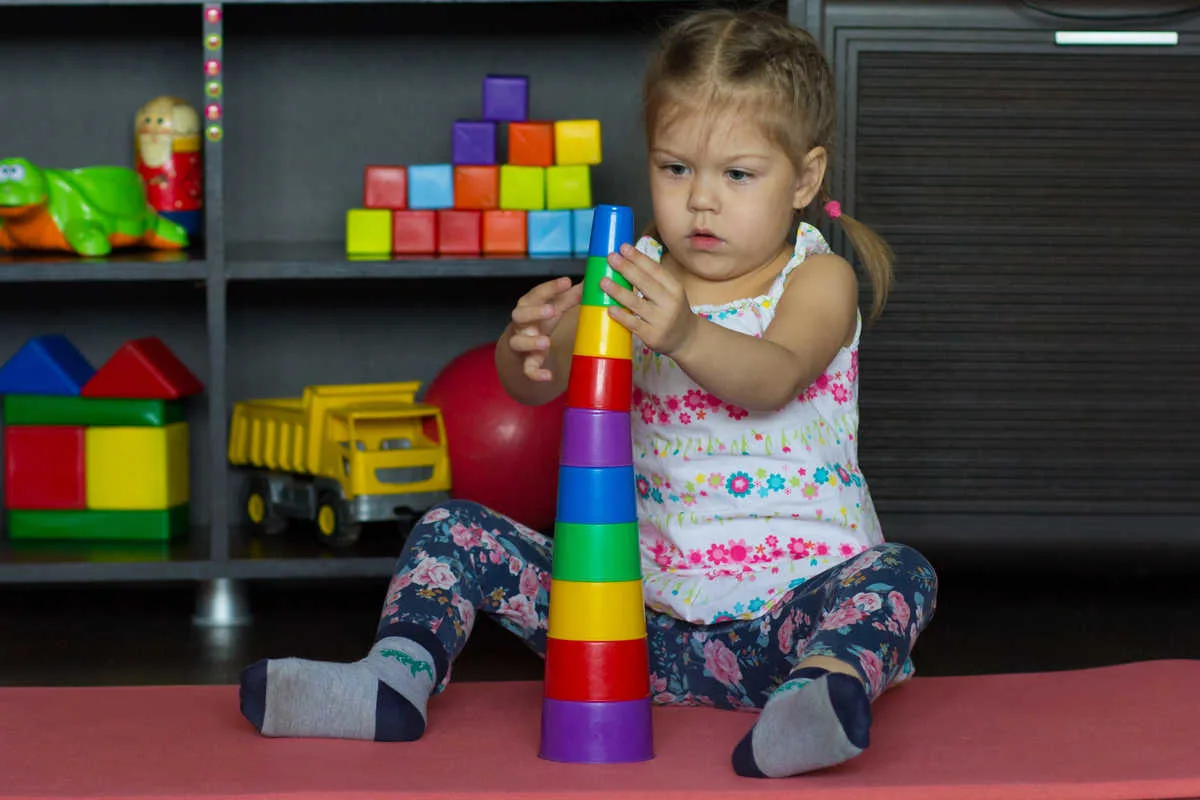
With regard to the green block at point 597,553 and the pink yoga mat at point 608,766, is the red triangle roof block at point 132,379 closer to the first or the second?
the pink yoga mat at point 608,766

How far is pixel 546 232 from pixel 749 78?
2.23 feet

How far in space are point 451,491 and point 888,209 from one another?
646 millimetres

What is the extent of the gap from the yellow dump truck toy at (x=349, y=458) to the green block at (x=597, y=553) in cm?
83

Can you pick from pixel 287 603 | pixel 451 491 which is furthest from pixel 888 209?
pixel 287 603

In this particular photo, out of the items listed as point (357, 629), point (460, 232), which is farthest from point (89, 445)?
point (460, 232)

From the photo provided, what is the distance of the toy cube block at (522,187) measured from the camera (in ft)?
6.23

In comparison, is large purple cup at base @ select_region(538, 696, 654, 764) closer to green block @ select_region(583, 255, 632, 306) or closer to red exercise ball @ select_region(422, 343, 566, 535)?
green block @ select_region(583, 255, 632, 306)

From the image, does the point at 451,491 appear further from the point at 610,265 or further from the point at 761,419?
the point at 610,265

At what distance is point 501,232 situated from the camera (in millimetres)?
1888

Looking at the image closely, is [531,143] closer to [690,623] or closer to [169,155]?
[169,155]

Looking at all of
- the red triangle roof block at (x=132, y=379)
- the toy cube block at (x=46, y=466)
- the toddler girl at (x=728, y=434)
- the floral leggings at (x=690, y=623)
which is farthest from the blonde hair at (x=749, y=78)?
the toy cube block at (x=46, y=466)

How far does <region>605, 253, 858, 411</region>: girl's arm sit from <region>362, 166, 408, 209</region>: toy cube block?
774 millimetres

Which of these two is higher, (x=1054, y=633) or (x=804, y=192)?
(x=804, y=192)

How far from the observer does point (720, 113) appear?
1.22 m
